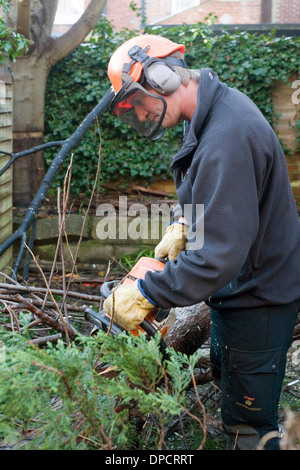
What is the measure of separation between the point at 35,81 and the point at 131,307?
223 inches

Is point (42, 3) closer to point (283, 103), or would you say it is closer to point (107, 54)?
point (107, 54)

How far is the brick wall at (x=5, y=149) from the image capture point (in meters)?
5.16

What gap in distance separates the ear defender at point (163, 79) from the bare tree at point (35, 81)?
514 cm

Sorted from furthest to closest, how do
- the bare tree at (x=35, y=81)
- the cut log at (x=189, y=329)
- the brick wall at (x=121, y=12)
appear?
the brick wall at (x=121, y=12) < the bare tree at (x=35, y=81) < the cut log at (x=189, y=329)

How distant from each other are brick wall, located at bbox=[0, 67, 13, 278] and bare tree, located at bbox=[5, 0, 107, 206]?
52.4 inches

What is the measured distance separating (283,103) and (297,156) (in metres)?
0.78

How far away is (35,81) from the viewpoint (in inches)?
275

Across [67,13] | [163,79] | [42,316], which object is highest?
[67,13]

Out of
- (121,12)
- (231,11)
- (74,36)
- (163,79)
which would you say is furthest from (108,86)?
(121,12)

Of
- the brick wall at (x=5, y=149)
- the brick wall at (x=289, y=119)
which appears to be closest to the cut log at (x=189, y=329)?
the brick wall at (x=5, y=149)

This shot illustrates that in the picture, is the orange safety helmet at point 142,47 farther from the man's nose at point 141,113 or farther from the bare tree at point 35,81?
the bare tree at point 35,81

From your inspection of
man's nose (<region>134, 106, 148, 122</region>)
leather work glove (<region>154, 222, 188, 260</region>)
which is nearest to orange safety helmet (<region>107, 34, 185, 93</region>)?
man's nose (<region>134, 106, 148, 122</region>)

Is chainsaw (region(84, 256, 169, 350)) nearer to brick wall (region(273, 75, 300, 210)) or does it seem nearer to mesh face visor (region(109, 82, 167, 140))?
mesh face visor (region(109, 82, 167, 140))

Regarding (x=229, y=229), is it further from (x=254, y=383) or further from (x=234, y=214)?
(x=254, y=383)
